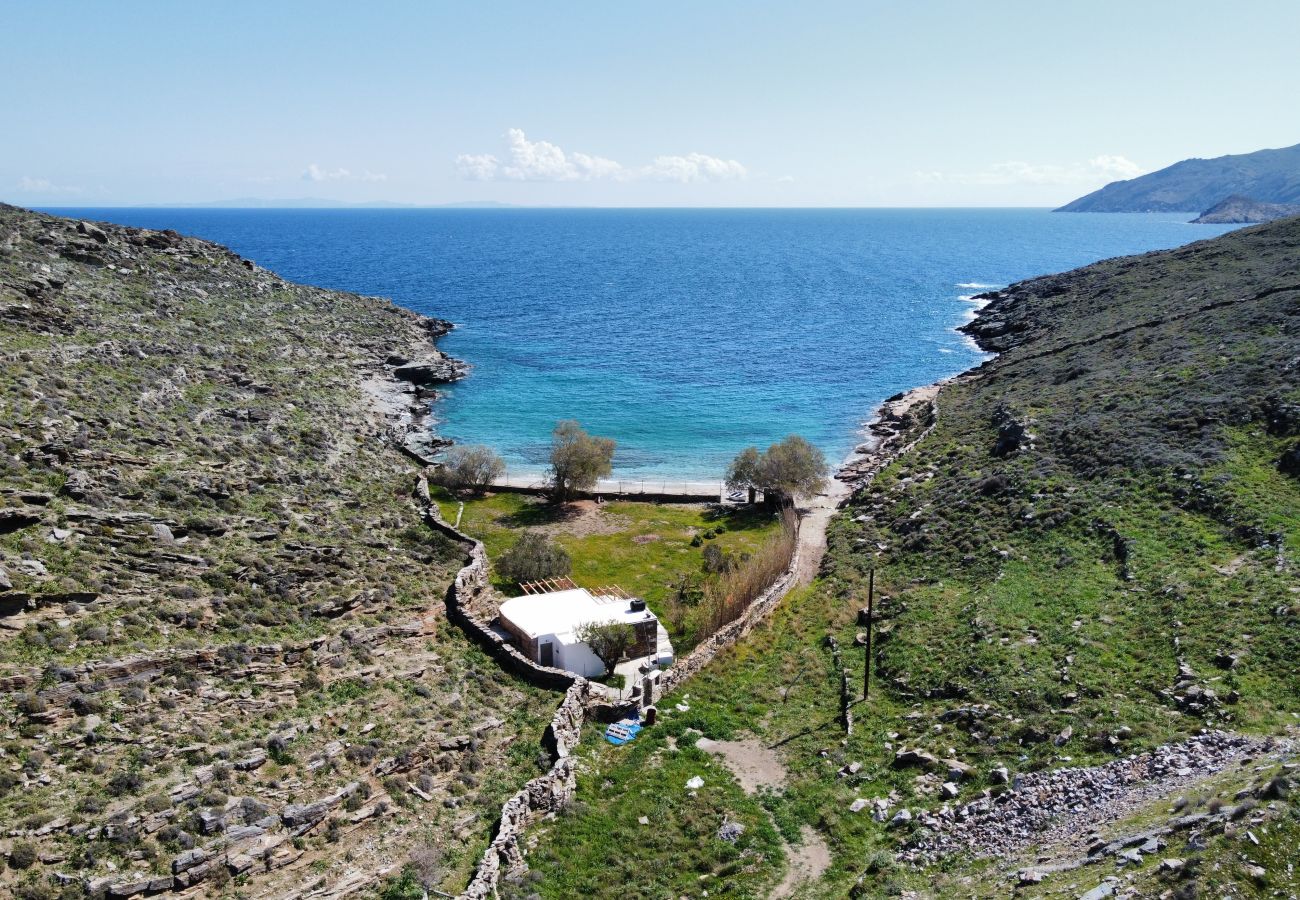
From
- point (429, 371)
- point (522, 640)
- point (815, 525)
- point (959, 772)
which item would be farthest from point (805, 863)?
point (429, 371)

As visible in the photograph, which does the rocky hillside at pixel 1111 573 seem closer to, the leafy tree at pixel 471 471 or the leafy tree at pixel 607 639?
the leafy tree at pixel 607 639

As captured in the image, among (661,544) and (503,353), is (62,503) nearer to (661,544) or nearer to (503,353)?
(661,544)

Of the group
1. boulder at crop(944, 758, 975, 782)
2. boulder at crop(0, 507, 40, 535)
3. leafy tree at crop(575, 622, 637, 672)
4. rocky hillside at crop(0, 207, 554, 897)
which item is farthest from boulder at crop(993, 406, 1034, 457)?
boulder at crop(0, 507, 40, 535)

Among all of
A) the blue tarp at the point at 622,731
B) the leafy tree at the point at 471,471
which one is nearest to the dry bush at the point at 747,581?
the blue tarp at the point at 622,731

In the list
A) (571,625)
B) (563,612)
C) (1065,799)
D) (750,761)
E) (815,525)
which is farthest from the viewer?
(815,525)

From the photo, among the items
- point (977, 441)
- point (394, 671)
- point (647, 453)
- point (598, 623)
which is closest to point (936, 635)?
point (598, 623)

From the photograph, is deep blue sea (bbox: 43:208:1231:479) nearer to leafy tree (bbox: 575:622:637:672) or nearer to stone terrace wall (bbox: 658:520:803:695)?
stone terrace wall (bbox: 658:520:803:695)

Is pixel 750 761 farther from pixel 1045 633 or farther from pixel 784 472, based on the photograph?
pixel 784 472
